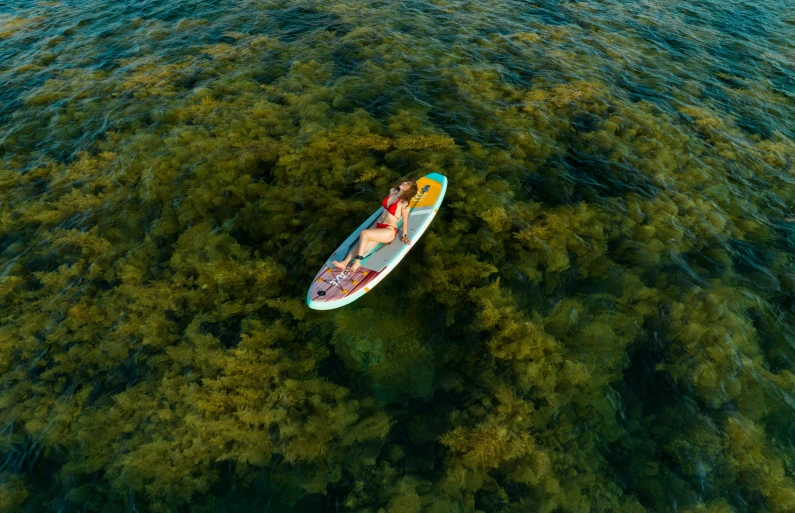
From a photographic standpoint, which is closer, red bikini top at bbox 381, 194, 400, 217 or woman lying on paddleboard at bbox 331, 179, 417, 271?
woman lying on paddleboard at bbox 331, 179, 417, 271

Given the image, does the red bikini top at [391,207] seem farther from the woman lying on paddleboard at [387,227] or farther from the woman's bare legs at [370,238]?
the woman's bare legs at [370,238]

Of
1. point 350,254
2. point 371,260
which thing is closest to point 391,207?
point 371,260

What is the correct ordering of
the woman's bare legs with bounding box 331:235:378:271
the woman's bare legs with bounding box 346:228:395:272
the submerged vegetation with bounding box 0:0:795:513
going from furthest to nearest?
the woman's bare legs with bounding box 346:228:395:272
the woman's bare legs with bounding box 331:235:378:271
the submerged vegetation with bounding box 0:0:795:513

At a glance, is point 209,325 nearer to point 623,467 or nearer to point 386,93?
point 623,467

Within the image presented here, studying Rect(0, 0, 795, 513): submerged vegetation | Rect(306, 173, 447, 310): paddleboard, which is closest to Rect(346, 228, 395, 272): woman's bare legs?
Rect(306, 173, 447, 310): paddleboard

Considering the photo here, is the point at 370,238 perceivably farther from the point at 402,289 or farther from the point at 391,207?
the point at 402,289

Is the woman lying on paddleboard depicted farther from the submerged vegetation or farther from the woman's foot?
the submerged vegetation
